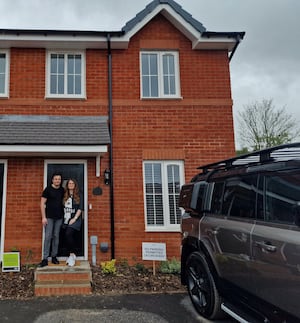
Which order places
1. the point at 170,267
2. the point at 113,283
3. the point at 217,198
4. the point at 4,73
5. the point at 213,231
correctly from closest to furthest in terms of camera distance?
the point at 213,231, the point at 217,198, the point at 113,283, the point at 170,267, the point at 4,73

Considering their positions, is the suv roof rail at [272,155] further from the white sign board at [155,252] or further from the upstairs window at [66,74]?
the upstairs window at [66,74]

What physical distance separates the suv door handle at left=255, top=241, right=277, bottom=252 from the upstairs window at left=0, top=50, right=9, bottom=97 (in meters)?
7.20

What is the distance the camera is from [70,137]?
23.8 ft

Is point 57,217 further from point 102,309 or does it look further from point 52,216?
point 102,309

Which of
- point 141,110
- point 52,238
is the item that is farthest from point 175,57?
point 52,238

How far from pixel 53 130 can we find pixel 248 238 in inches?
216

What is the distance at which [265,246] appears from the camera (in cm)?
319

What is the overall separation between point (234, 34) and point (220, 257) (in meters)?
6.49

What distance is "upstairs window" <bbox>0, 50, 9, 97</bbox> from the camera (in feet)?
26.8

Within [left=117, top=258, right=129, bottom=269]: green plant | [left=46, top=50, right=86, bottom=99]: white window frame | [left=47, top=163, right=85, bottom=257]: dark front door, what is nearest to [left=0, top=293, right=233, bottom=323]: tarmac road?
[left=117, top=258, right=129, bottom=269]: green plant

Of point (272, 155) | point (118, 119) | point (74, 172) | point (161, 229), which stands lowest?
point (161, 229)

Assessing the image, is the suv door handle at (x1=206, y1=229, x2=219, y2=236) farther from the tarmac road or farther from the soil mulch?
the soil mulch

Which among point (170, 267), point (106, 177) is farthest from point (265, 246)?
point (106, 177)

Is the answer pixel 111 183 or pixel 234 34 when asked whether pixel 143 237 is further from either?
pixel 234 34
